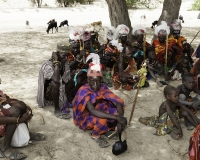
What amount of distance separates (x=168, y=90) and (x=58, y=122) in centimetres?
184

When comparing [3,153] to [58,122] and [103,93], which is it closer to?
[58,122]

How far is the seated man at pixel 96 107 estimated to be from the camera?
138 inches

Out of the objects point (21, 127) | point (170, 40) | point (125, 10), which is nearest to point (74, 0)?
point (125, 10)

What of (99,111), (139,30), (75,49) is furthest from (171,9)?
(99,111)

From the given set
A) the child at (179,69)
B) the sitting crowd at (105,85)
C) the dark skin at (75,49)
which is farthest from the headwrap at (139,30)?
the dark skin at (75,49)

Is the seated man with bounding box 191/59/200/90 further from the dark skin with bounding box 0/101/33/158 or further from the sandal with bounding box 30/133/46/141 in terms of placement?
the dark skin with bounding box 0/101/33/158

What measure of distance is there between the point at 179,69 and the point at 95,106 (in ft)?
10.5

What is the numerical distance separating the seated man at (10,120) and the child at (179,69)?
3.94 meters

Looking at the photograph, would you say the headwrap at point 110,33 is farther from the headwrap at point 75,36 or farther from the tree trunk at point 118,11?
the tree trunk at point 118,11

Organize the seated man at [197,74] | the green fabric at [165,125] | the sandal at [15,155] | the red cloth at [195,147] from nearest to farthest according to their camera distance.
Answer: the red cloth at [195,147], the sandal at [15,155], the green fabric at [165,125], the seated man at [197,74]

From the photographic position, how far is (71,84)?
189 inches

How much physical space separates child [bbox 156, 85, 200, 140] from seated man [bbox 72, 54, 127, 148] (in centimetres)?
71

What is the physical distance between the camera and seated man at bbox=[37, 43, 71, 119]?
167 inches

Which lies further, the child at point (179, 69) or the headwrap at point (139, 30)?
the headwrap at point (139, 30)
